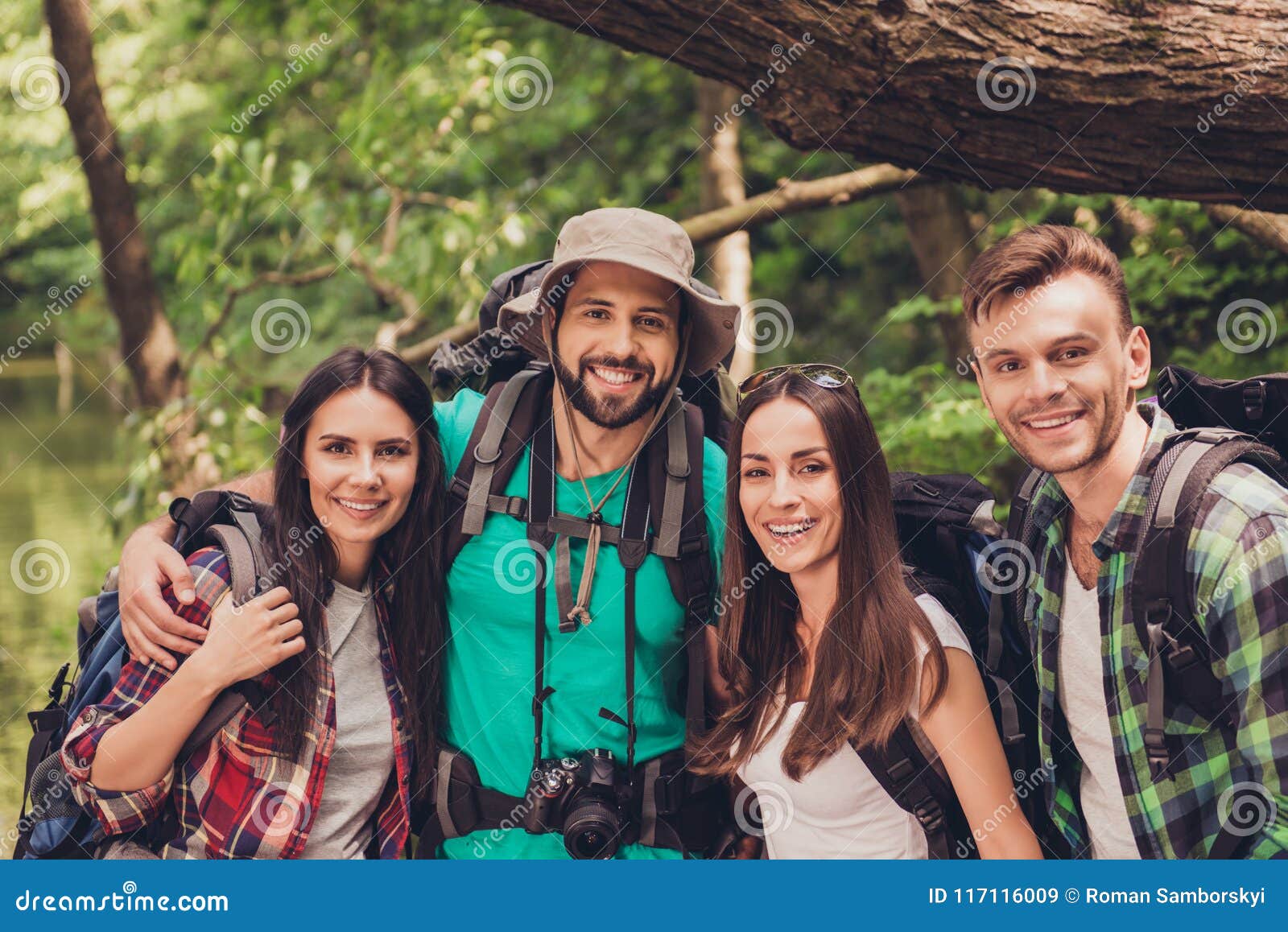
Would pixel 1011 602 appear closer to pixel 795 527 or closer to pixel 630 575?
pixel 795 527

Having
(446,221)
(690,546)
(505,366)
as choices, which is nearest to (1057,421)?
(690,546)

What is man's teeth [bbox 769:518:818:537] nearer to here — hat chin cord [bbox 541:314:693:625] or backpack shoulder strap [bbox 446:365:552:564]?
hat chin cord [bbox 541:314:693:625]

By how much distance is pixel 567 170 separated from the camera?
29.9ft

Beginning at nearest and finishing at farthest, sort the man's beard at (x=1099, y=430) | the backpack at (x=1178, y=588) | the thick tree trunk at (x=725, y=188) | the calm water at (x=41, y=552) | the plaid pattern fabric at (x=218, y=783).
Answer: the backpack at (x=1178, y=588), the man's beard at (x=1099, y=430), the plaid pattern fabric at (x=218, y=783), the thick tree trunk at (x=725, y=188), the calm water at (x=41, y=552)

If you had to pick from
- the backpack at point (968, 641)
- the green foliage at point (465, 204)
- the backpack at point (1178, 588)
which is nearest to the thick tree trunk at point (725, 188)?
the green foliage at point (465, 204)

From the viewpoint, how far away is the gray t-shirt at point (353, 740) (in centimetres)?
289

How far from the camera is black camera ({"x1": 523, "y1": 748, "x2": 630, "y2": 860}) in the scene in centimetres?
291

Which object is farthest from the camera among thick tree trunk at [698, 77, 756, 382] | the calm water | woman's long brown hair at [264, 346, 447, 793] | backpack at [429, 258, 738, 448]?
the calm water

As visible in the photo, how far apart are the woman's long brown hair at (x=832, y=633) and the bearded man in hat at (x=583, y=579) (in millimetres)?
191

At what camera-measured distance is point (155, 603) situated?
2717 millimetres

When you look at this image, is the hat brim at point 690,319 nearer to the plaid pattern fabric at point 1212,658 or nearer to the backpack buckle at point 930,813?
the plaid pattern fabric at point 1212,658

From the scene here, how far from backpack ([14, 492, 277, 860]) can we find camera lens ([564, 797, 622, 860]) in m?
0.81

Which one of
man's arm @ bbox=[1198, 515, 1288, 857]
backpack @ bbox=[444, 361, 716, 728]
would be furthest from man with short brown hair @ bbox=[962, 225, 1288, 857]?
backpack @ bbox=[444, 361, 716, 728]

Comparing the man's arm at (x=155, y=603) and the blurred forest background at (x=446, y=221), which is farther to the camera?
the blurred forest background at (x=446, y=221)
